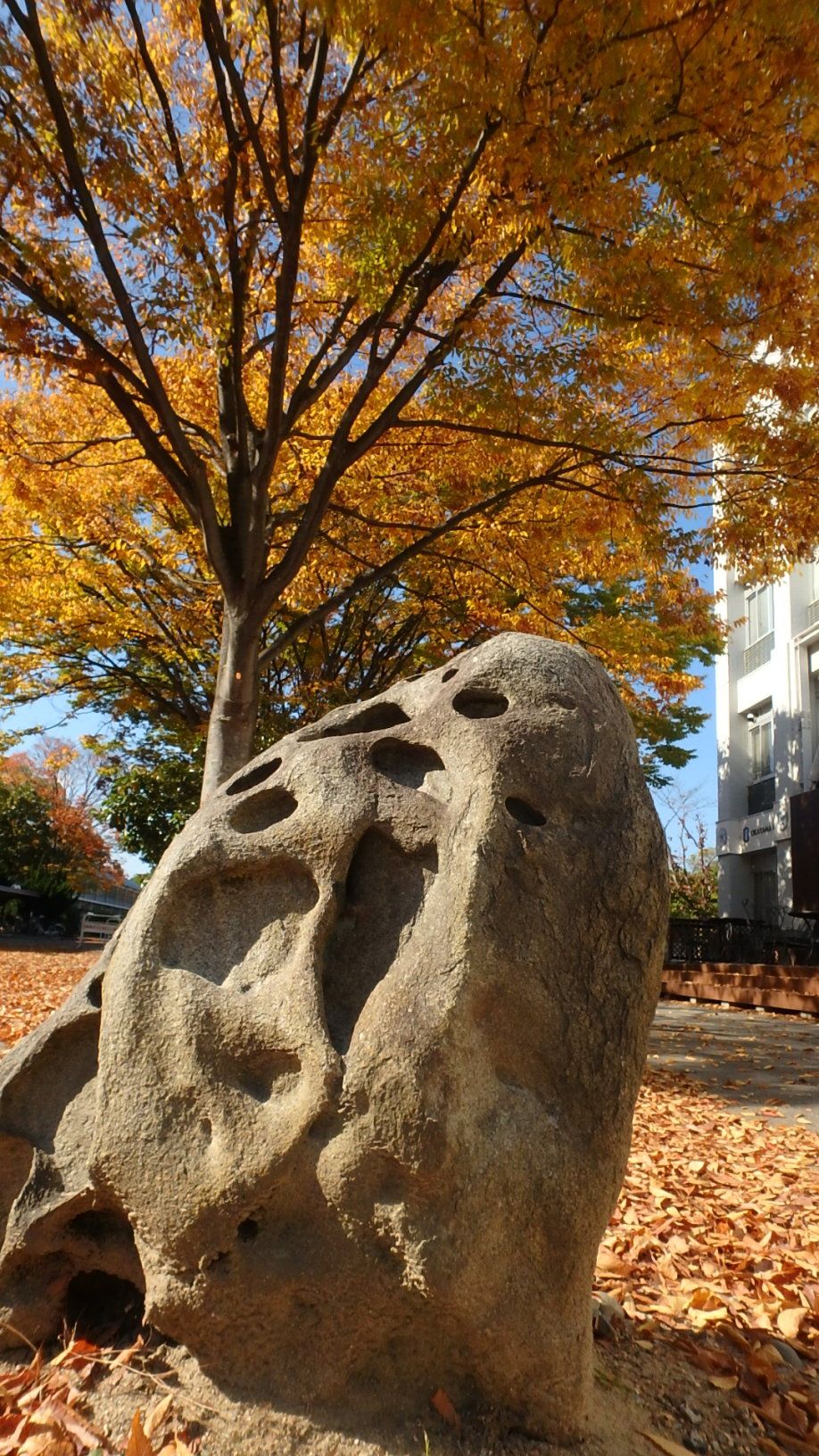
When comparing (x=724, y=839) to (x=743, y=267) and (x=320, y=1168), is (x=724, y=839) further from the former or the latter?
(x=320, y=1168)

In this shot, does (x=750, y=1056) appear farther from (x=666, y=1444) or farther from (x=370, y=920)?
(x=370, y=920)

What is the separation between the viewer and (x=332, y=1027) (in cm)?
244

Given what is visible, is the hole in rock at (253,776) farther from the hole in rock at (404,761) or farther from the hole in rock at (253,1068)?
the hole in rock at (253,1068)

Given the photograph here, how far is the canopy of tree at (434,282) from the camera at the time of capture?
568 centimetres

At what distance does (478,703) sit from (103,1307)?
81.6 inches

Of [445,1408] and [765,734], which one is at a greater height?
[765,734]

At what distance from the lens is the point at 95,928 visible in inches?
944

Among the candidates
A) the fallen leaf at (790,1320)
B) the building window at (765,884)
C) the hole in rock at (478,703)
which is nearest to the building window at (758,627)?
the building window at (765,884)

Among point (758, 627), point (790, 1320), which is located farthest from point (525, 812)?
point (758, 627)

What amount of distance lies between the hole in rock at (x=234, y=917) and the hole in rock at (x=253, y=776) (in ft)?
1.29

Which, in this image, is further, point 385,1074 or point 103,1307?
point 103,1307

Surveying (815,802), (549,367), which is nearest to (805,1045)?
(549,367)

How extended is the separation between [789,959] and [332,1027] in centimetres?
1996

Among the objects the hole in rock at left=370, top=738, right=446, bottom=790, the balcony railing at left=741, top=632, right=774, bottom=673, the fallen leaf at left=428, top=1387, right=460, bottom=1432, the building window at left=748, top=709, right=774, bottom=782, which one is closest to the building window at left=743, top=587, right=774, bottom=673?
the balcony railing at left=741, top=632, right=774, bottom=673
